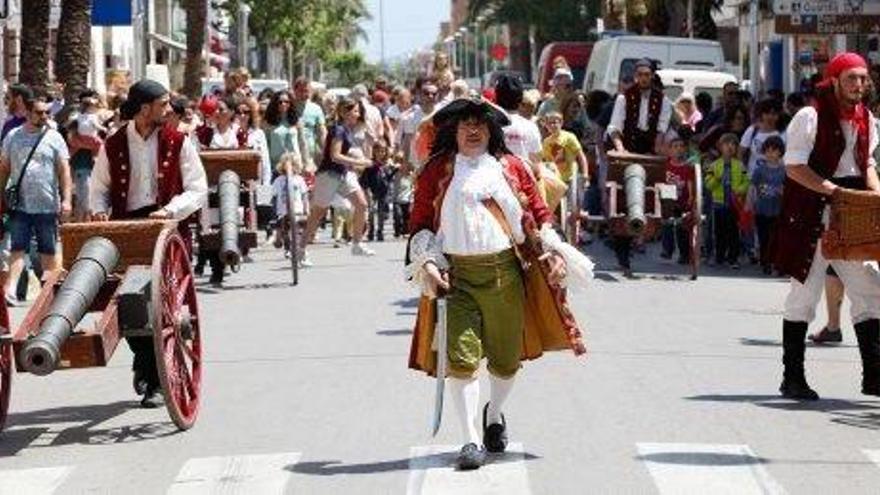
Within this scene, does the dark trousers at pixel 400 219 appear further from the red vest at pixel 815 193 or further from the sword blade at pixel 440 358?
the sword blade at pixel 440 358

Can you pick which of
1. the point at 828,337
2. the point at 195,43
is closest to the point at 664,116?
the point at 828,337

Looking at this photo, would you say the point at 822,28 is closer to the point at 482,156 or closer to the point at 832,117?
the point at 832,117

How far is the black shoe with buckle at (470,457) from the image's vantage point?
975 cm

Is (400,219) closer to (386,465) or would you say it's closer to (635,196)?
(635,196)

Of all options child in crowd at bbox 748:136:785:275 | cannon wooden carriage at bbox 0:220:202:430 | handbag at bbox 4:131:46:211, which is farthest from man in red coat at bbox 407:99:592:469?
child in crowd at bbox 748:136:785:275

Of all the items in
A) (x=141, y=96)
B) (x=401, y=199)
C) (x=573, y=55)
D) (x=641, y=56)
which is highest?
(x=573, y=55)

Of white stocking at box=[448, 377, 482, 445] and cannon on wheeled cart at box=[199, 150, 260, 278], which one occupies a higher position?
cannon on wheeled cart at box=[199, 150, 260, 278]

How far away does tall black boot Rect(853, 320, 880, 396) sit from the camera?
12117mm

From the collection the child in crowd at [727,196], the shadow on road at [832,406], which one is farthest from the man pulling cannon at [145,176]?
the child in crowd at [727,196]

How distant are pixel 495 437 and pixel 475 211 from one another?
3.41ft

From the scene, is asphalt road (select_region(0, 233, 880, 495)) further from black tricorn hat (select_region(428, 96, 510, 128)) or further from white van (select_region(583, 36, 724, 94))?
white van (select_region(583, 36, 724, 94))

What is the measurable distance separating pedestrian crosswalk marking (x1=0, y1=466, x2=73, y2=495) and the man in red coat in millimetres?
1652

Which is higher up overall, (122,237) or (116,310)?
(122,237)

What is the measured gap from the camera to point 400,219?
28.1m
